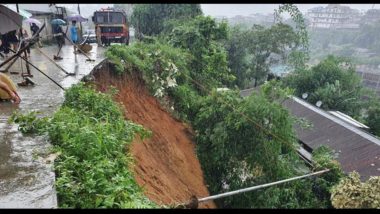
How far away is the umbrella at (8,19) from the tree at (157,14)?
16951mm

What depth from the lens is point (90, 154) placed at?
15.1 ft

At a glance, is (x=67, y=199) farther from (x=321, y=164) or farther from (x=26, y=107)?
(x=321, y=164)

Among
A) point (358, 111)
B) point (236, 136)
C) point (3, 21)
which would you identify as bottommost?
point (358, 111)

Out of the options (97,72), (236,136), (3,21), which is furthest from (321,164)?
(3,21)

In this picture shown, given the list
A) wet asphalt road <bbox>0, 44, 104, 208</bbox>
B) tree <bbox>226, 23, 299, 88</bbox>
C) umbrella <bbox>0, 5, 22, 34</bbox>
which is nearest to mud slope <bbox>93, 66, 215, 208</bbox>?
wet asphalt road <bbox>0, 44, 104, 208</bbox>

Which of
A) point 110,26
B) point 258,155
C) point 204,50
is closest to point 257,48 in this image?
point 110,26

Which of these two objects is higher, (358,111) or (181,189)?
(181,189)

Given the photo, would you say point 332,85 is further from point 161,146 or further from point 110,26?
point 161,146

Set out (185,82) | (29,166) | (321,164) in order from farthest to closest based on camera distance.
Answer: (185,82) → (321,164) → (29,166)

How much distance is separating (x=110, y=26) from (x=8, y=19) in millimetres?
12125

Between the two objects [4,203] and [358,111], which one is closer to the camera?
[4,203]

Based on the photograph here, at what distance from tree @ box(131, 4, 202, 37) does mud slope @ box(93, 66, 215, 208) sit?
508 inches

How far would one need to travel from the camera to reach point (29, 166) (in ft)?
14.3

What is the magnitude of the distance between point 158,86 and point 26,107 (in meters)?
6.13
